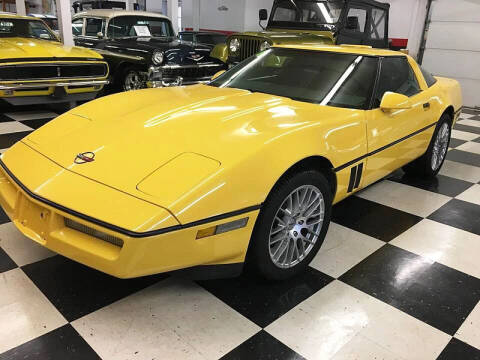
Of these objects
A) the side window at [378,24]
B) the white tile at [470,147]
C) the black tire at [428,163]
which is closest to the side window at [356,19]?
the side window at [378,24]

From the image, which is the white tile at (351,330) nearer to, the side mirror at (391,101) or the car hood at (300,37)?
the side mirror at (391,101)

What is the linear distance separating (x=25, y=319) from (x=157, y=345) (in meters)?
0.50

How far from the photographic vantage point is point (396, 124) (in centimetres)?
233

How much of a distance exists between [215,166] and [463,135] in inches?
177

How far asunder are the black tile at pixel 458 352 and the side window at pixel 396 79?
123 centimetres

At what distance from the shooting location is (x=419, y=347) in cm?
145

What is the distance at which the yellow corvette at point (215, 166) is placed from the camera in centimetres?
132

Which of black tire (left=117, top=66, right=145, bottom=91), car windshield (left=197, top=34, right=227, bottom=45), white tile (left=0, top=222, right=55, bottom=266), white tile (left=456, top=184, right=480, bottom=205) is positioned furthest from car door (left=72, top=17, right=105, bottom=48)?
white tile (left=456, top=184, right=480, bottom=205)

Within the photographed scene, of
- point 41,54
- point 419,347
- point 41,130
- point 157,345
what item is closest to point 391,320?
point 419,347

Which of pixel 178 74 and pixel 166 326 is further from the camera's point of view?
pixel 178 74

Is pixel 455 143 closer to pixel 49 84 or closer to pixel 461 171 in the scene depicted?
pixel 461 171

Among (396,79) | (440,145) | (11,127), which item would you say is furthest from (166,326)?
(11,127)

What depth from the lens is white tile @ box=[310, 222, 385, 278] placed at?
190cm

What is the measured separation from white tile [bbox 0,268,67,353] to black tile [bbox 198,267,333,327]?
1.93ft
